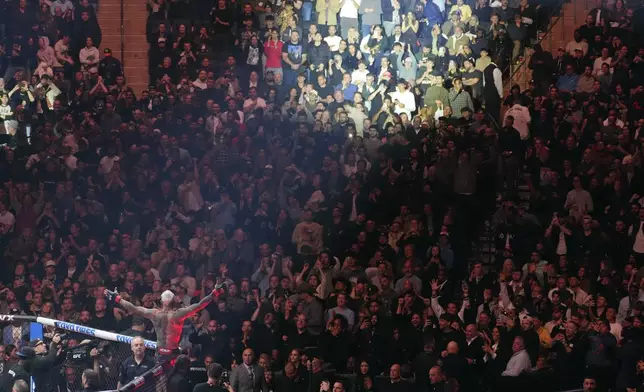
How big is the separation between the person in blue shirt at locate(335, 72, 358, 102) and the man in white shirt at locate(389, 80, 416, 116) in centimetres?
75

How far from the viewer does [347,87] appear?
2866 centimetres

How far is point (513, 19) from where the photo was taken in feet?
97.7

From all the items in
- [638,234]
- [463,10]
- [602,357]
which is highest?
[463,10]

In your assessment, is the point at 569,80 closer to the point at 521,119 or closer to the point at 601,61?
the point at 601,61

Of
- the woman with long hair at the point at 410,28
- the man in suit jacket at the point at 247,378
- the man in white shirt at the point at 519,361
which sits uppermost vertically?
the woman with long hair at the point at 410,28

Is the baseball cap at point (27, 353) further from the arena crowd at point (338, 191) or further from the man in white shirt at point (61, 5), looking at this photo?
the man in white shirt at point (61, 5)

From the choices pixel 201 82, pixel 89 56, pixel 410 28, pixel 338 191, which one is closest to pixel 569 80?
pixel 410 28

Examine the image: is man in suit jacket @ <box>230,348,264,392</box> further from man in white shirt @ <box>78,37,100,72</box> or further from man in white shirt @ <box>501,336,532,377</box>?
man in white shirt @ <box>78,37,100,72</box>

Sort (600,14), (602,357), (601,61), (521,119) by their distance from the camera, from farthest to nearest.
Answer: (600,14) → (601,61) → (521,119) → (602,357)

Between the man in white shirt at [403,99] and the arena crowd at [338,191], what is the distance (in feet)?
0.13

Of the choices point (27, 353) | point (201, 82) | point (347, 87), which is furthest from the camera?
point (201, 82)

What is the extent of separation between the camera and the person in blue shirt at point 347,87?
2854 centimetres

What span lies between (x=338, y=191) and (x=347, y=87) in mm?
3133

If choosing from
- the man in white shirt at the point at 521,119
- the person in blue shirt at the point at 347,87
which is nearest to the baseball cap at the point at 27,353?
the person in blue shirt at the point at 347,87
